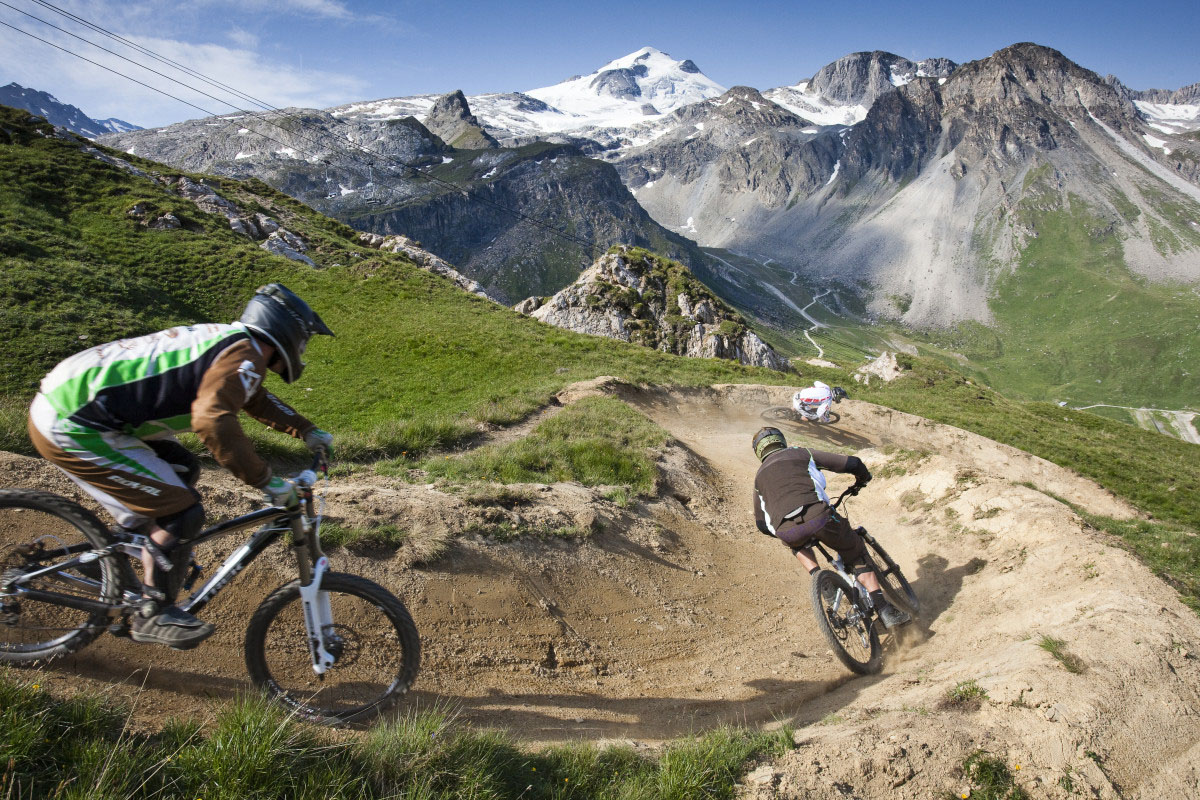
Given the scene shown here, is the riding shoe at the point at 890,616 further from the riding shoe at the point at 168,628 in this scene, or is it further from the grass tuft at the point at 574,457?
the riding shoe at the point at 168,628

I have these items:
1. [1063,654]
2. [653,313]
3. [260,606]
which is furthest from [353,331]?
[653,313]

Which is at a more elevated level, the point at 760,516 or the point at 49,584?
the point at 760,516

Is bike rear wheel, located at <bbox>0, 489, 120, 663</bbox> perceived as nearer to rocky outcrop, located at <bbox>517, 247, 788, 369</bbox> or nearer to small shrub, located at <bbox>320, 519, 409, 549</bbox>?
small shrub, located at <bbox>320, 519, 409, 549</bbox>

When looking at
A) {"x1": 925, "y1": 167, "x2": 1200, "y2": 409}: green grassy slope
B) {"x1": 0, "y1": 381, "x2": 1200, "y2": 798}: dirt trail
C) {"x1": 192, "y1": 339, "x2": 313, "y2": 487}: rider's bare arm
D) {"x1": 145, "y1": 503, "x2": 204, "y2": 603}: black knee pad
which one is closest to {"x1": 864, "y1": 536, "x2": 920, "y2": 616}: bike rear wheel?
{"x1": 0, "y1": 381, "x2": 1200, "y2": 798}: dirt trail

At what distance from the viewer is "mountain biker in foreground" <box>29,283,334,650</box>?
13.7 ft

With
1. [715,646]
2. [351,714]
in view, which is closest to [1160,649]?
[715,646]

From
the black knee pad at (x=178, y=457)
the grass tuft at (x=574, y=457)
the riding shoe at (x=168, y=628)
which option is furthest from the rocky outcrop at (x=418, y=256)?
the riding shoe at (x=168, y=628)

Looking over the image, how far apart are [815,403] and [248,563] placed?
2198 cm

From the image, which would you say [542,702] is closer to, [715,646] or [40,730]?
[715,646]

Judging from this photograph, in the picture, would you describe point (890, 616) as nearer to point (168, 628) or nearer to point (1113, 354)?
point (168, 628)

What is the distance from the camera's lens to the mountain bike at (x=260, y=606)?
14.9ft

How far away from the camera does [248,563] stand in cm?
485

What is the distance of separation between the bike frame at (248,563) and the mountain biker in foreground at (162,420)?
5.4 inches

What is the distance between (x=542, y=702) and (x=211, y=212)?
41.5m
